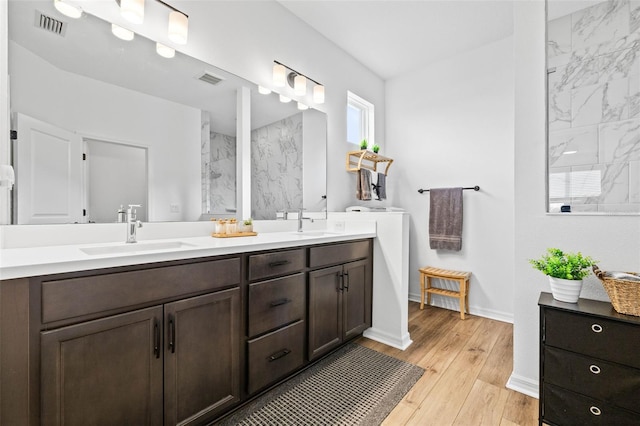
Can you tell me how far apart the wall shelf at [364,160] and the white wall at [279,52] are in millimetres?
110

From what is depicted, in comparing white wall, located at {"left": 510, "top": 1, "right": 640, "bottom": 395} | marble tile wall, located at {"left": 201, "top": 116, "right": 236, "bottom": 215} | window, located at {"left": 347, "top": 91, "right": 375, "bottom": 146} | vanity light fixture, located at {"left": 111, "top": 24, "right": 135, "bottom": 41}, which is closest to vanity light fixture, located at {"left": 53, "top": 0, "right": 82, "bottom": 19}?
vanity light fixture, located at {"left": 111, "top": 24, "right": 135, "bottom": 41}

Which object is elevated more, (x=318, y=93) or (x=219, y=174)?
(x=318, y=93)

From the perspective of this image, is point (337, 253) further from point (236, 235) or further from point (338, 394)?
point (338, 394)

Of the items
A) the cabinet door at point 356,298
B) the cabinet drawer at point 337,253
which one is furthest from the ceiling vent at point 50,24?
the cabinet door at point 356,298

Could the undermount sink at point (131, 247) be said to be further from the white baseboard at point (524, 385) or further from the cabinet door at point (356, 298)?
the white baseboard at point (524, 385)

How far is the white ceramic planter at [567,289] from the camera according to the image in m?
1.39

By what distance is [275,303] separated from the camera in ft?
5.41

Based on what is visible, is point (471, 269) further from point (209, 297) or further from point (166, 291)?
point (166, 291)

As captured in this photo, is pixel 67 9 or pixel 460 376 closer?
pixel 67 9

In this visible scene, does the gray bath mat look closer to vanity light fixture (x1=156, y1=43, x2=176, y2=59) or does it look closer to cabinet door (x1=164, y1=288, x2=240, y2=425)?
cabinet door (x1=164, y1=288, x2=240, y2=425)

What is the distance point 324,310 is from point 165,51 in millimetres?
1977

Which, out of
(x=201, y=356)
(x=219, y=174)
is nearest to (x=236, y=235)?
(x=219, y=174)

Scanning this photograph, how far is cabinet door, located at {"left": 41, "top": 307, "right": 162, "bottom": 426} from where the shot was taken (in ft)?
3.13

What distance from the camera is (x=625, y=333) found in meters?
1.19
